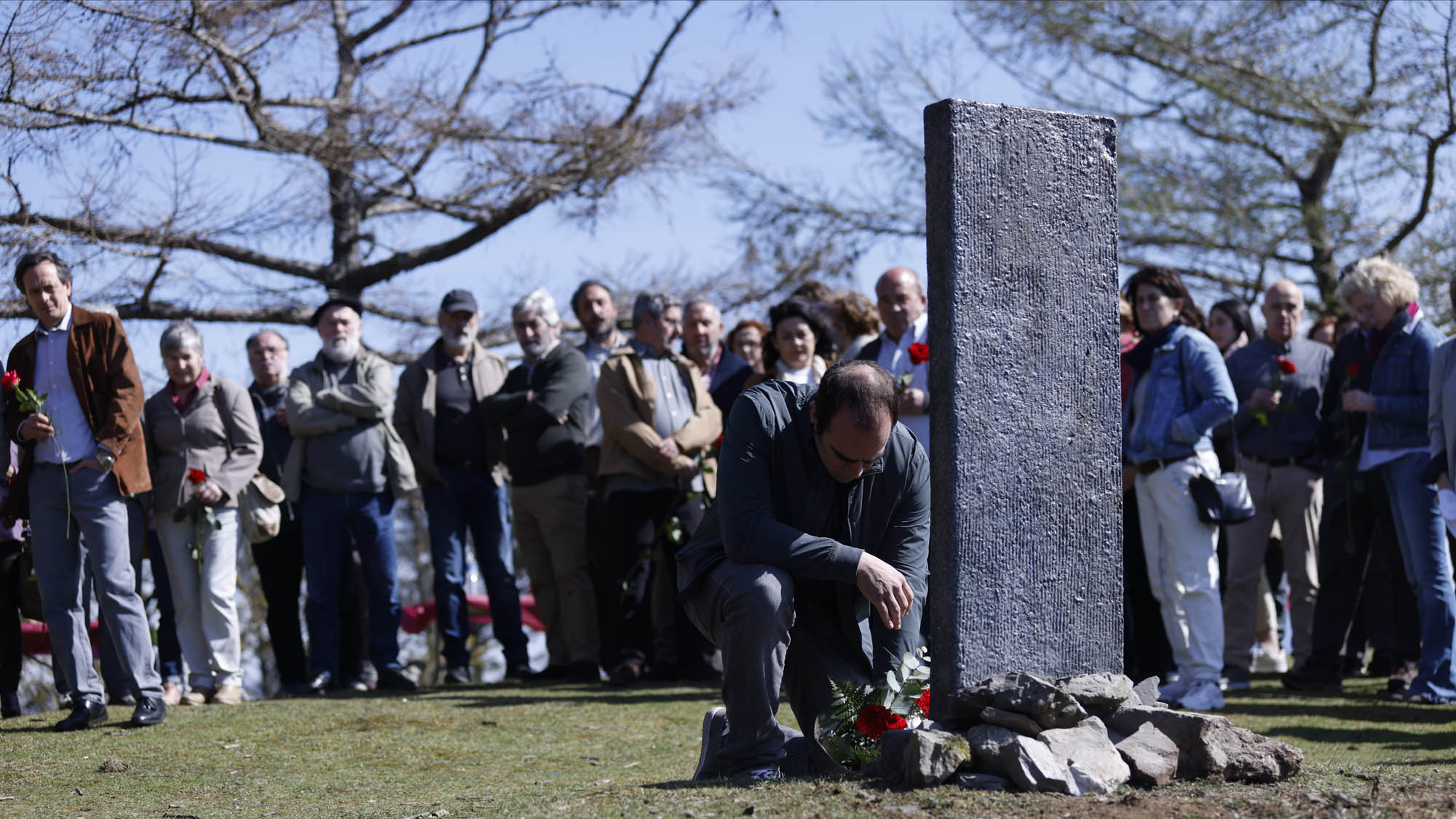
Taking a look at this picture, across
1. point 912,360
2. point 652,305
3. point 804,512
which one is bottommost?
point 804,512

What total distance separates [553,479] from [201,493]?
2.09 metres

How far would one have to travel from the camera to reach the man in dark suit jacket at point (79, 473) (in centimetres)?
690

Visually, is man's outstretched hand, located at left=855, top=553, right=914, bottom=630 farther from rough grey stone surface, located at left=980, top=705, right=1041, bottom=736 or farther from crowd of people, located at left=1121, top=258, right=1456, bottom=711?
crowd of people, located at left=1121, top=258, right=1456, bottom=711

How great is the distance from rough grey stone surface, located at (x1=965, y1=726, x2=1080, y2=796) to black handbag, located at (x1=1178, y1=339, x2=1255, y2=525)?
3.40 metres

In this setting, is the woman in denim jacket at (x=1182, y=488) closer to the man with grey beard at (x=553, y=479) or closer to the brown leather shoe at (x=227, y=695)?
the man with grey beard at (x=553, y=479)

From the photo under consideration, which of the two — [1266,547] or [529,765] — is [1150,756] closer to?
[529,765]

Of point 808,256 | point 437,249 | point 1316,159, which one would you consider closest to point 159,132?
point 437,249

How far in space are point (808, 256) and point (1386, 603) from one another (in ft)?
26.5

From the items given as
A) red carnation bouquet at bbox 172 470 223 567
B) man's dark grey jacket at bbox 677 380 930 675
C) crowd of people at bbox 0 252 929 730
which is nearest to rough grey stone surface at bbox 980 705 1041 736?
man's dark grey jacket at bbox 677 380 930 675

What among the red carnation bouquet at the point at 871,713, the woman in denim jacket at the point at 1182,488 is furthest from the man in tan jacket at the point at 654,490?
the red carnation bouquet at the point at 871,713

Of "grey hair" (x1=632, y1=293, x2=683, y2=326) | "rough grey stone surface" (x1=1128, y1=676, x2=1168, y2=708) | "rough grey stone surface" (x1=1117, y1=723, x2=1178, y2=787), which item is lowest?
"rough grey stone surface" (x1=1117, y1=723, x2=1178, y2=787)

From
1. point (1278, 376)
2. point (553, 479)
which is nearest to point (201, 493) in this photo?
point (553, 479)

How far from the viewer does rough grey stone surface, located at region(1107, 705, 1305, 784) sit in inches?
170

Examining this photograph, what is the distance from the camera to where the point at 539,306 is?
365 inches
